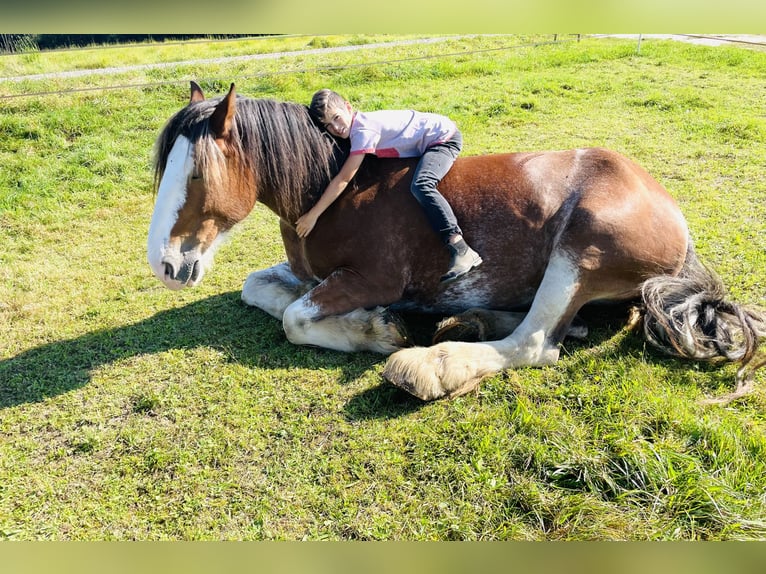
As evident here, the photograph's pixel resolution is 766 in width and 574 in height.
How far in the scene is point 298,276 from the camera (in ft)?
13.7

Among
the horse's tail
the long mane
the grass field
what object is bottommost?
the grass field

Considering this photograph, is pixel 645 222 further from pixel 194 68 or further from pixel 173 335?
pixel 194 68

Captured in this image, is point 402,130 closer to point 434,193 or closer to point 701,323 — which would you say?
point 434,193

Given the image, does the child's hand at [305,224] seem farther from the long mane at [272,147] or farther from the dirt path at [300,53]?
the dirt path at [300,53]

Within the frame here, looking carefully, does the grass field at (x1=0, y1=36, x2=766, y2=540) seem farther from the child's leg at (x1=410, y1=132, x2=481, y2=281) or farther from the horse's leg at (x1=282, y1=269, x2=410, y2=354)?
the child's leg at (x1=410, y1=132, x2=481, y2=281)

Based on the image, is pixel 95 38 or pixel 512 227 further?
pixel 95 38

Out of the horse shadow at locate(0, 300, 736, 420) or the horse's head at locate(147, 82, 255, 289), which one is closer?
the horse's head at locate(147, 82, 255, 289)

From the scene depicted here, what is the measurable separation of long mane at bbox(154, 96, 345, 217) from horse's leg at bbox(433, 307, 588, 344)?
1.25m

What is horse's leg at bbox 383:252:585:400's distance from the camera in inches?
122

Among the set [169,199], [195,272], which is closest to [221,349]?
[195,272]

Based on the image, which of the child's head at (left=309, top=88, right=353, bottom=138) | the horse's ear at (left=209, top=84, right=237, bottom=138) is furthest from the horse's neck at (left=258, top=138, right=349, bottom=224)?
the horse's ear at (left=209, top=84, right=237, bottom=138)

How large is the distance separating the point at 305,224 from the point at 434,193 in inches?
34.7

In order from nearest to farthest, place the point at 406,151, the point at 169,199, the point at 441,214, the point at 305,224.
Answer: the point at 169,199 → the point at 441,214 → the point at 305,224 → the point at 406,151

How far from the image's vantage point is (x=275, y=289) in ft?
13.5
